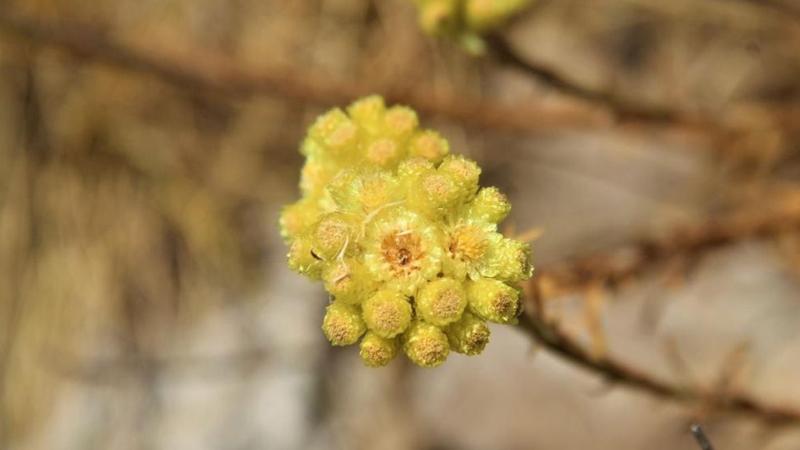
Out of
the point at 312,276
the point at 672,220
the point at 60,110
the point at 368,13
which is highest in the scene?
the point at 312,276

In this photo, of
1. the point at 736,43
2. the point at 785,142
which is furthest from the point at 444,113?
the point at 736,43

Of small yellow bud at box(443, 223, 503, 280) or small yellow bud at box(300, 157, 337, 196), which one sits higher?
small yellow bud at box(443, 223, 503, 280)

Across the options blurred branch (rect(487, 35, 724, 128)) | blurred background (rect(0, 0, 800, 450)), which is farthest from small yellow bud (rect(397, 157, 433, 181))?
blurred background (rect(0, 0, 800, 450))

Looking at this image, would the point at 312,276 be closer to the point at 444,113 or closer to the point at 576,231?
the point at 444,113

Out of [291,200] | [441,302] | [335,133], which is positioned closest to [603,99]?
[335,133]

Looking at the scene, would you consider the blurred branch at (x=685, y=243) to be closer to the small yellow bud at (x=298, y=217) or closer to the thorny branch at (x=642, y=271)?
the thorny branch at (x=642, y=271)

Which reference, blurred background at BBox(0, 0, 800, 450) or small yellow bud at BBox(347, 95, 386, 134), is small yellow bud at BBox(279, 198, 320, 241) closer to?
small yellow bud at BBox(347, 95, 386, 134)
